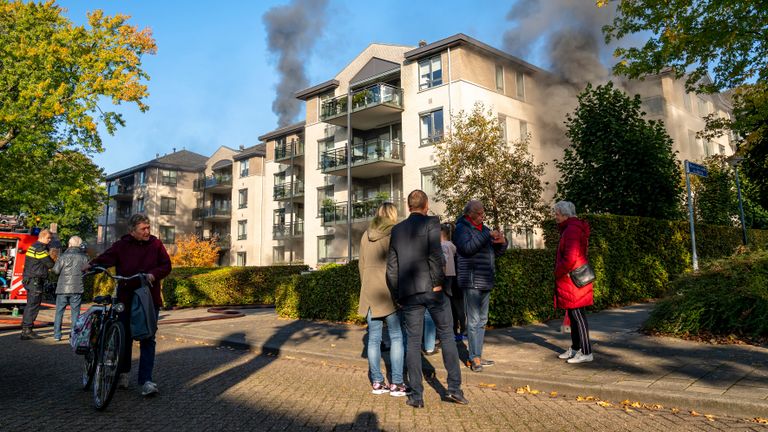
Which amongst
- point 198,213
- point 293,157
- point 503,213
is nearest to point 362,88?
point 293,157

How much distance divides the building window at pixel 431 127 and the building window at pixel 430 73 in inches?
59.2

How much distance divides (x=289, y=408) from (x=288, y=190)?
32746 millimetres

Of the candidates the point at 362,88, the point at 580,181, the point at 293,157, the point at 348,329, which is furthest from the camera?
the point at 293,157

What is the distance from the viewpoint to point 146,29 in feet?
70.5

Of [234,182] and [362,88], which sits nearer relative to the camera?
[362,88]

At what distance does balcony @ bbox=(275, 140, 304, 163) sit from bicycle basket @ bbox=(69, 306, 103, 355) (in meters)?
30.7

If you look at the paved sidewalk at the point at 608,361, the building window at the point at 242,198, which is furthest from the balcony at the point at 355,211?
the paved sidewalk at the point at 608,361

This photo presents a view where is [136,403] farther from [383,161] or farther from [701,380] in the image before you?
[383,161]

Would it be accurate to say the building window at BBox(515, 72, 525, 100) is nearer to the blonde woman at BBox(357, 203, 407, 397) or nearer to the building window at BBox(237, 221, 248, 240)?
the blonde woman at BBox(357, 203, 407, 397)

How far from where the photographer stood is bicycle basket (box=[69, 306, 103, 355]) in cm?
489

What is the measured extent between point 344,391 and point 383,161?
21376 mm

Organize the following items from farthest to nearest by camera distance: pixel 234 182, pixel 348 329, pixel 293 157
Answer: pixel 234 182 → pixel 293 157 → pixel 348 329

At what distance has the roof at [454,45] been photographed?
79.5ft

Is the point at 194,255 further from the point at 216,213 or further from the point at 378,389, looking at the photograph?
the point at 378,389
